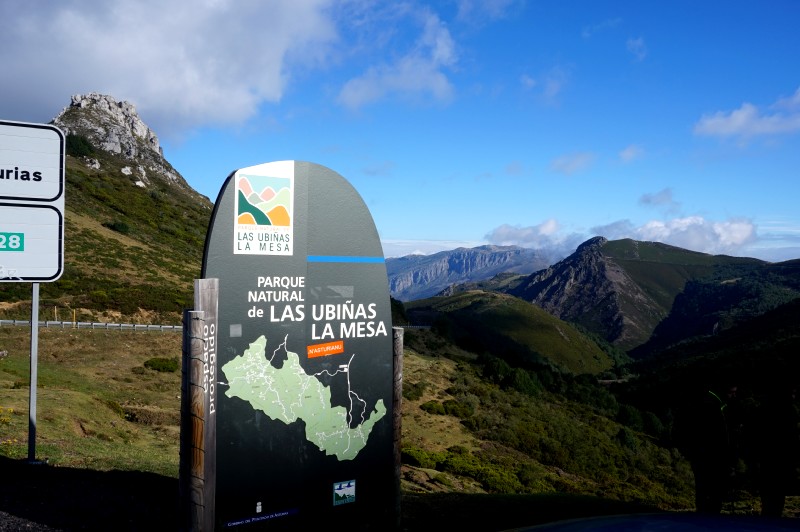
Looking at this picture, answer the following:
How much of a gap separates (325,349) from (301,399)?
704 mm

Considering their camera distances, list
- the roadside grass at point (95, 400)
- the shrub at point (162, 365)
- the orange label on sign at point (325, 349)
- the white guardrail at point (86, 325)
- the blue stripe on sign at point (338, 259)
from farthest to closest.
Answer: the white guardrail at point (86, 325) → the shrub at point (162, 365) → the roadside grass at point (95, 400) → the blue stripe on sign at point (338, 259) → the orange label on sign at point (325, 349)

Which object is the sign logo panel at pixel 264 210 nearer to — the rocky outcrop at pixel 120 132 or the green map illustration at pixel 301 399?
the green map illustration at pixel 301 399

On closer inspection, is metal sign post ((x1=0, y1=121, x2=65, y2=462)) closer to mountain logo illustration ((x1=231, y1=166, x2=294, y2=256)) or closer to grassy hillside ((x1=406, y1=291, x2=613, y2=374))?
mountain logo illustration ((x1=231, y1=166, x2=294, y2=256))

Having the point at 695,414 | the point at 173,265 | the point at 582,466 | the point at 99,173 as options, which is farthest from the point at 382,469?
the point at 99,173

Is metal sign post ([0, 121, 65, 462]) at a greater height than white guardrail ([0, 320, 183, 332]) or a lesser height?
greater

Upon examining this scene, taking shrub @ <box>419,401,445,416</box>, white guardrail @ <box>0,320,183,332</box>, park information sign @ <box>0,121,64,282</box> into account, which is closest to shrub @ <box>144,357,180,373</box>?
white guardrail @ <box>0,320,183,332</box>

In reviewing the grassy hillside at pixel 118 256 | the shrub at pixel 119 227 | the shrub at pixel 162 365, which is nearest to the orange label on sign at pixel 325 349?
the shrub at pixel 162 365

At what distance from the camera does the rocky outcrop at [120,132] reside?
360 ft

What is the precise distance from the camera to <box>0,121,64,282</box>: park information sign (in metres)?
10.3

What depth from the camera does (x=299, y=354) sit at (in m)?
7.42

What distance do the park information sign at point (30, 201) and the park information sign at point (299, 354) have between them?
5.74m

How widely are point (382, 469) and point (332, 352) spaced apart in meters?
1.91

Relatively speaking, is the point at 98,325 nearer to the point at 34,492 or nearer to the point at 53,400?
the point at 53,400

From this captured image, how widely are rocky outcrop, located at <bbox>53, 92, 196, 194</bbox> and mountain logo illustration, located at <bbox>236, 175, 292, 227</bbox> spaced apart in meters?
→ 96.7
